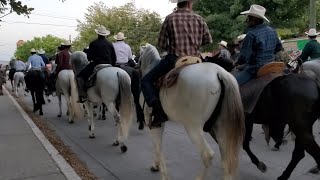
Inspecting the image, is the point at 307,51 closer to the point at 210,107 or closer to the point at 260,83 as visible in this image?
the point at 260,83

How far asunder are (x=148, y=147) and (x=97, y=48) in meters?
2.50

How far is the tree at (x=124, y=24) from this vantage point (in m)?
45.6

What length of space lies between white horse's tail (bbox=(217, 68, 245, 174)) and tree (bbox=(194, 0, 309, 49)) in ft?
72.8

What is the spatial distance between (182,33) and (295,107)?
1761mm

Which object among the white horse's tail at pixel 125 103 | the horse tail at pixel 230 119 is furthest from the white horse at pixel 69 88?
the horse tail at pixel 230 119

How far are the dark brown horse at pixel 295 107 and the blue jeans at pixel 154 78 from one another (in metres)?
0.65

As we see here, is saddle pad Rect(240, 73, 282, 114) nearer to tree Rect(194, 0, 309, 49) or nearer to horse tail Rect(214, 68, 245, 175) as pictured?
horse tail Rect(214, 68, 245, 175)

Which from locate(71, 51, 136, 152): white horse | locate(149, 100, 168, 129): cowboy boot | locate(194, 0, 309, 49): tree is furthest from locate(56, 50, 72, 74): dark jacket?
locate(194, 0, 309, 49): tree

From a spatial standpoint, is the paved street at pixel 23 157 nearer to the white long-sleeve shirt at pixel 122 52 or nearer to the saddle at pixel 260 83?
the saddle at pixel 260 83

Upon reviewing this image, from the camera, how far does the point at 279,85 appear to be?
5656 millimetres

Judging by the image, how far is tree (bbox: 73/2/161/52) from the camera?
4562 centimetres

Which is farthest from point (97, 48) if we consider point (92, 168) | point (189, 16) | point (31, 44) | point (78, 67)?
point (31, 44)

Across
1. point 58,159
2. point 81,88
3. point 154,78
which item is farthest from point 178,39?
point 81,88

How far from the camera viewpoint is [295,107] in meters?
5.39
